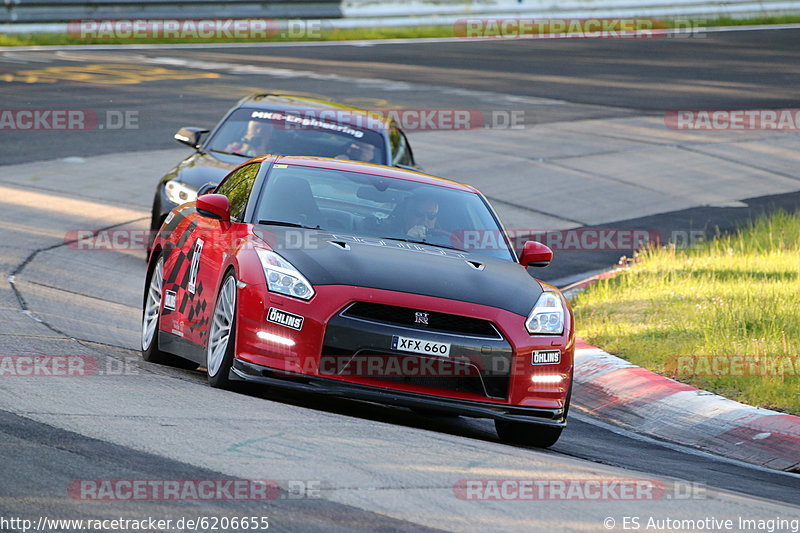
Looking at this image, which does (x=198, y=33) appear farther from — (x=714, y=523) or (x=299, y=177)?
(x=714, y=523)

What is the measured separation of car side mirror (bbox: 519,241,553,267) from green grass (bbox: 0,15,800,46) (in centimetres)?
2329

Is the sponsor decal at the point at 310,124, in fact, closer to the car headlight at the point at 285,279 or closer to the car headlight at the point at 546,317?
the car headlight at the point at 546,317

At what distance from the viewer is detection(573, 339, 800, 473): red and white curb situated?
8109 millimetres

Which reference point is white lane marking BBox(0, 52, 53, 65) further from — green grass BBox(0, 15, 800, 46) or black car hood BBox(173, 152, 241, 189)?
black car hood BBox(173, 152, 241, 189)

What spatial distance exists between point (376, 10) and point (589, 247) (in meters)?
20.5

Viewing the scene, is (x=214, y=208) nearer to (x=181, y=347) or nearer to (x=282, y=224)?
(x=282, y=224)

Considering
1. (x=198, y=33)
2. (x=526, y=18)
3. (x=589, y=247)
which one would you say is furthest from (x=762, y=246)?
(x=526, y=18)

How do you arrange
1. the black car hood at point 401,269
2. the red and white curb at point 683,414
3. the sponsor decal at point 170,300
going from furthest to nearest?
the sponsor decal at point 170,300
the red and white curb at point 683,414
the black car hood at point 401,269

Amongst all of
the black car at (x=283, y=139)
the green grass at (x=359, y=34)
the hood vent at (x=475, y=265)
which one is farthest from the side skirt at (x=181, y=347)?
the green grass at (x=359, y=34)

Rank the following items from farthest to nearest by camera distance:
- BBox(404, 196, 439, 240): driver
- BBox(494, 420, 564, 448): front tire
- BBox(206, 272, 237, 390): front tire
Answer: BBox(404, 196, 439, 240): driver
BBox(494, 420, 564, 448): front tire
BBox(206, 272, 237, 390): front tire

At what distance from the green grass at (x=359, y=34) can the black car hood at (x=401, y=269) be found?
23.4 m

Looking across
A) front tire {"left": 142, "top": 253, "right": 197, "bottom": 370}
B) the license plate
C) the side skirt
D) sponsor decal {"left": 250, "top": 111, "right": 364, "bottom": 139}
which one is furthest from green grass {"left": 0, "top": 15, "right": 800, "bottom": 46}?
the license plate

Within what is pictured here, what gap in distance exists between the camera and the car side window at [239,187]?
8.53 m

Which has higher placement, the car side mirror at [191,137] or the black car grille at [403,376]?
the car side mirror at [191,137]
